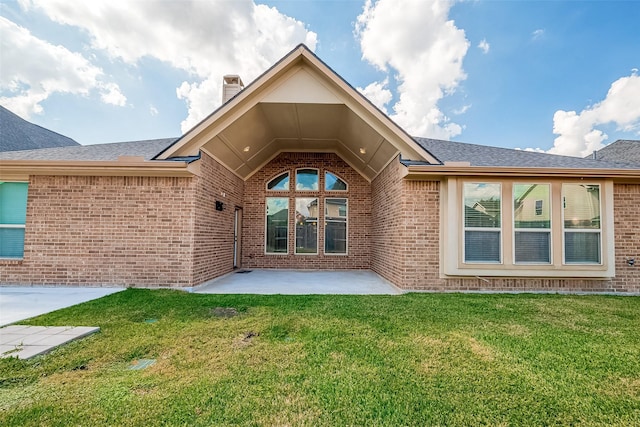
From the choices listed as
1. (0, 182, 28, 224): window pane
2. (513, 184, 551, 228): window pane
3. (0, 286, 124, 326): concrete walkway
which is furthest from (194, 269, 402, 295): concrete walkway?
(0, 182, 28, 224): window pane

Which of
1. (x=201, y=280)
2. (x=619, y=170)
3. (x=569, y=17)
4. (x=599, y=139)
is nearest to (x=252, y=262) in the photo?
(x=201, y=280)

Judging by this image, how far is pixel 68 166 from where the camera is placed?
6148 millimetres

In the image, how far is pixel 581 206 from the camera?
638 centimetres

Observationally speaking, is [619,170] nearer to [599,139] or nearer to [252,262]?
[252,262]

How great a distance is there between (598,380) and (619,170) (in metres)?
5.72

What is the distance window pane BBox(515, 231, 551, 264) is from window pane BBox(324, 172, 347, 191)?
564 cm

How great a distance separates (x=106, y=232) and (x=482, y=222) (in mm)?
8570

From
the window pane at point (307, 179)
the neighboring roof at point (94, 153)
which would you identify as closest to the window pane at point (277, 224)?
the window pane at point (307, 179)

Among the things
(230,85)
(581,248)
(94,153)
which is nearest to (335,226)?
(230,85)

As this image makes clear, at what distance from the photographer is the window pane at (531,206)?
632 centimetres

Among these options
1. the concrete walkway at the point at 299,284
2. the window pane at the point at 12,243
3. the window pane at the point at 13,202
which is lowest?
the concrete walkway at the point at 299,284

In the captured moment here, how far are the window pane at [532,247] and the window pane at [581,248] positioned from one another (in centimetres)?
43

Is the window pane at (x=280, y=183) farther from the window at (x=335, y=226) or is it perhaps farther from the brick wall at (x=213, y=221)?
the window at (x=335, y=226)

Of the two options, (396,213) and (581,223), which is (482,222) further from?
(581,223)
